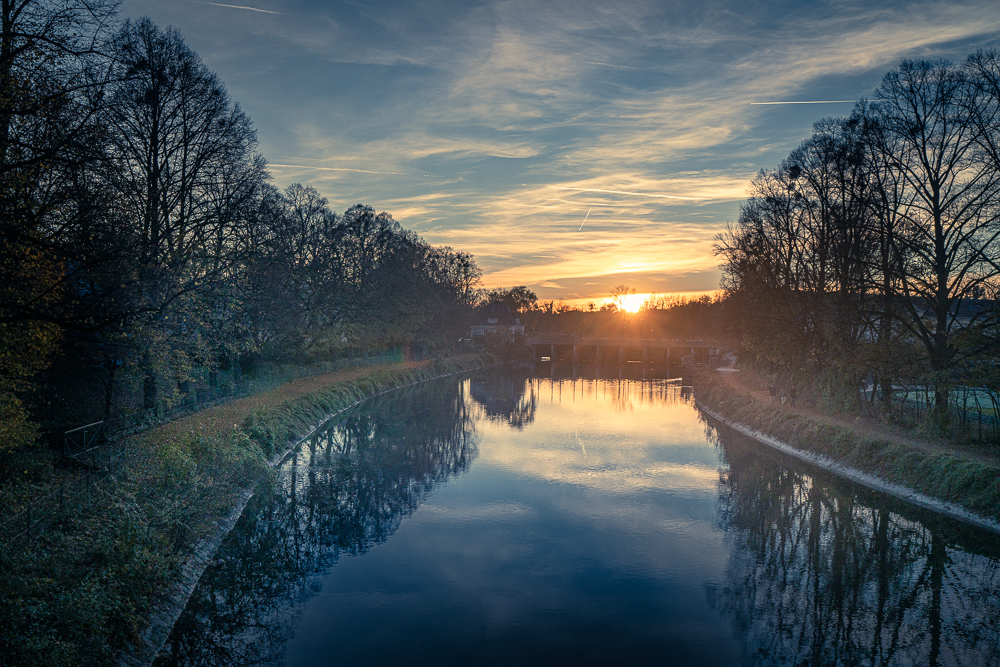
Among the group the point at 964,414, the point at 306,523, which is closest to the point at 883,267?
Result: the point at 964,414

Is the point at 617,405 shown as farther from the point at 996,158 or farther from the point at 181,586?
the point at 181,586

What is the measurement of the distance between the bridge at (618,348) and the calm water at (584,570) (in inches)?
2697

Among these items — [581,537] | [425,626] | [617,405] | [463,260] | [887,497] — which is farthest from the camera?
[463,260]

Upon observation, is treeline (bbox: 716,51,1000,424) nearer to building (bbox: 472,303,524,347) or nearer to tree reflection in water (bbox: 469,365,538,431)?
tree reflection in water (bbox: 469,365,538,431)

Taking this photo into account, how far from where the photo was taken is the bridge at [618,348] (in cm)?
9581

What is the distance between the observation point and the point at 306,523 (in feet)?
63.3

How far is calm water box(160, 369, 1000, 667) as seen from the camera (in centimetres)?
1245

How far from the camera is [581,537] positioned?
1886 cm

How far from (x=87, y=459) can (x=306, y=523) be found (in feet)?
20.5

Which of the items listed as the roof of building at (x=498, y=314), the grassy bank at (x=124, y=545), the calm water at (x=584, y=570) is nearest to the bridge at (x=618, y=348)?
the roof of building at (x=498, y=314)

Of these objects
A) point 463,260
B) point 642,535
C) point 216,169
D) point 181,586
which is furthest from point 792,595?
point 463,260

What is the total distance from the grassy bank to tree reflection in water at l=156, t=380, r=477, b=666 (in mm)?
954

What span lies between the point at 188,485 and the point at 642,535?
1304 cm

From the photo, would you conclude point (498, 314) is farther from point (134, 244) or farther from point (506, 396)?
point (134, 244)
